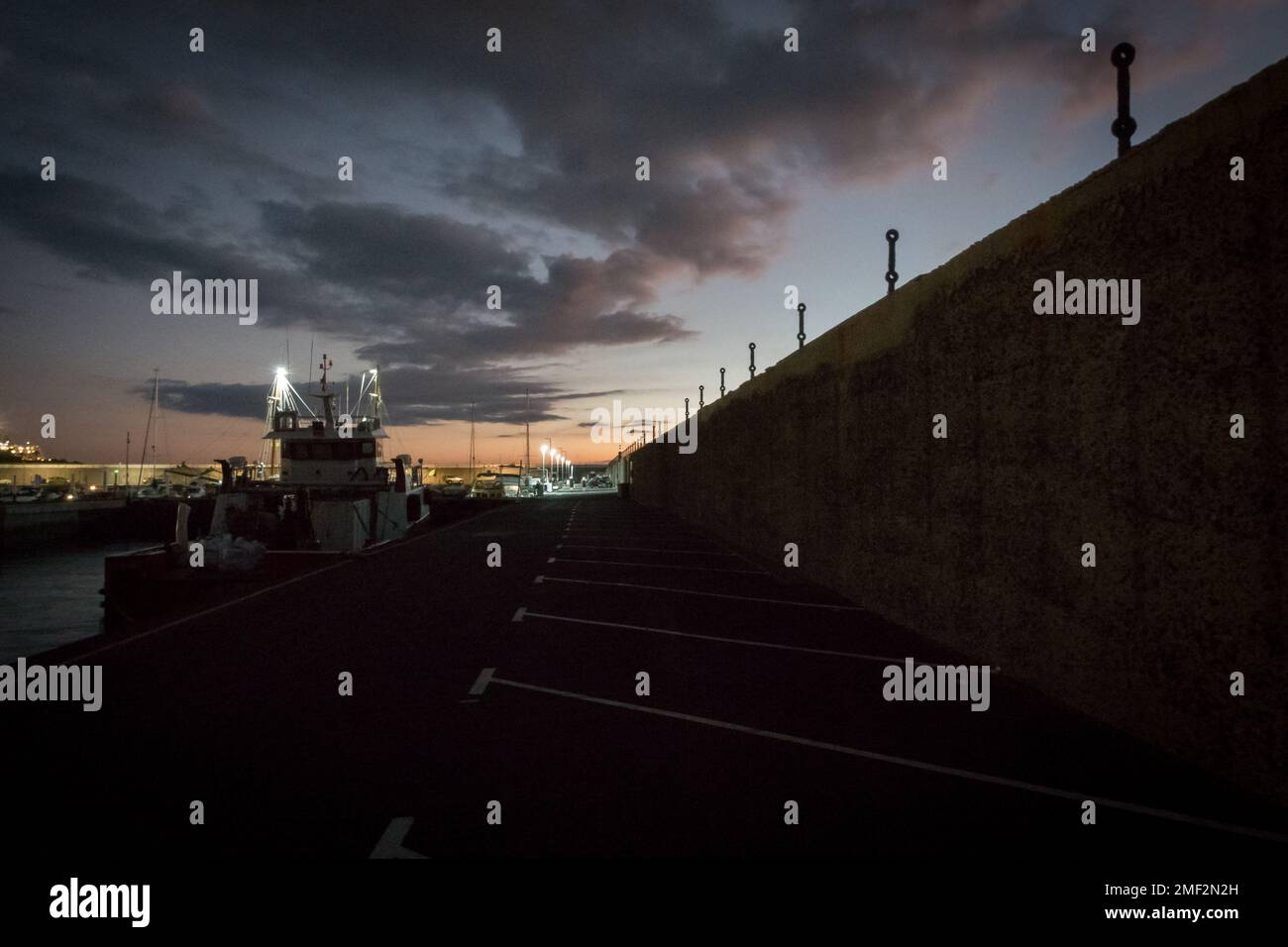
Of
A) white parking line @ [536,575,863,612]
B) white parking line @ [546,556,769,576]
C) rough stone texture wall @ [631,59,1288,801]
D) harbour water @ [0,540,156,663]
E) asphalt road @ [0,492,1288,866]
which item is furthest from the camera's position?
harbour water @ [0,540,156,663]

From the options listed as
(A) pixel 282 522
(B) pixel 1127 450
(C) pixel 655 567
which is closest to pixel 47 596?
(A) pixel 282 522

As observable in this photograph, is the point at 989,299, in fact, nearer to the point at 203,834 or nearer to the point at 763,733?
the point at 763,733

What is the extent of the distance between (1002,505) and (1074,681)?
1.73 m

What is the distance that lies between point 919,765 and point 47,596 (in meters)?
31.3

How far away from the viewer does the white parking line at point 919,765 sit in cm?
383

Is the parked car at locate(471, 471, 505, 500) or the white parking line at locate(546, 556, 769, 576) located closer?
the white parking line at locate(546, 556, 769, 576)

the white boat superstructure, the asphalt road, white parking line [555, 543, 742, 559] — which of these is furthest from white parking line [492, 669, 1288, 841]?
the white boat superstructure

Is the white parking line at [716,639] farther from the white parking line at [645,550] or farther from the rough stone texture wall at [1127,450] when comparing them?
the white parking line at [645,550]

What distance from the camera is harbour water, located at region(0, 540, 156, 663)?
19.7 m

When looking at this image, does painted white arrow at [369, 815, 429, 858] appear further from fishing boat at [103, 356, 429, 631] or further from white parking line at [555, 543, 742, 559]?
white parking line at [555, 543, 742, 559]

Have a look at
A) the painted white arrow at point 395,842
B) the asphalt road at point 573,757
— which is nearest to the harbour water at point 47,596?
the asphalt road at point 573,757

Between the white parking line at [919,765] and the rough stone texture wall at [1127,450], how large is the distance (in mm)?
553

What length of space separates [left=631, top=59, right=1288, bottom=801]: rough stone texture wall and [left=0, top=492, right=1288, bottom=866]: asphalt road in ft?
1.59

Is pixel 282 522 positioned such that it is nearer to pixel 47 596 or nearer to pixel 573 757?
pixel 47 596
